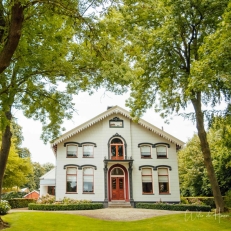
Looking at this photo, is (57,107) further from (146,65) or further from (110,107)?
(110,107)

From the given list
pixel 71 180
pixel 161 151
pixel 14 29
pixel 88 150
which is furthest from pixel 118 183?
pixel 14 29

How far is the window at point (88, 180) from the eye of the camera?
77.4ft

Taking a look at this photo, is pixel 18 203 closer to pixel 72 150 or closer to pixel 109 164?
pixel 72 150

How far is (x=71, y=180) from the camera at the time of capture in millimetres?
23719

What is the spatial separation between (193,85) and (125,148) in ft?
48.6

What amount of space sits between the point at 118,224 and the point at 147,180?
1091 centimetres

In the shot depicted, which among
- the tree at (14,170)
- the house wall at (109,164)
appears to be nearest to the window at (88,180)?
the house wall at (109,164)

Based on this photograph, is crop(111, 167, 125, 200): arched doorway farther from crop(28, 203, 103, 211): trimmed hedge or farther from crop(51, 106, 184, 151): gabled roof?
crop(51, 106, 184, 151): gabled roof

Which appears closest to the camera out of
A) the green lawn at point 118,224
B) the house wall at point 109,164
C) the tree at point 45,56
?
the tree at point 45,56

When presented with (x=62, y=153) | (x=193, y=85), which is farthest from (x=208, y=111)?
(x=62, y=153)

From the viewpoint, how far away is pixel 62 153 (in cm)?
2403

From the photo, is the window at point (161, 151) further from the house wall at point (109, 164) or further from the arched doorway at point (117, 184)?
the arched doorway at point (117, 184)

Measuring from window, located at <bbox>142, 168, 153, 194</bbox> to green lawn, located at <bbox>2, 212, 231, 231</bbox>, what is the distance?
9296mm

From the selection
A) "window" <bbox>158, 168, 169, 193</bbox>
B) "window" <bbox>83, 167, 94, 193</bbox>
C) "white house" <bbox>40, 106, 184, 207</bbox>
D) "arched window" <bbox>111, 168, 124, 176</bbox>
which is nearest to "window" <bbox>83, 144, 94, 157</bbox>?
"white house" <bbox>40, 106, 184, 207</bbox>
